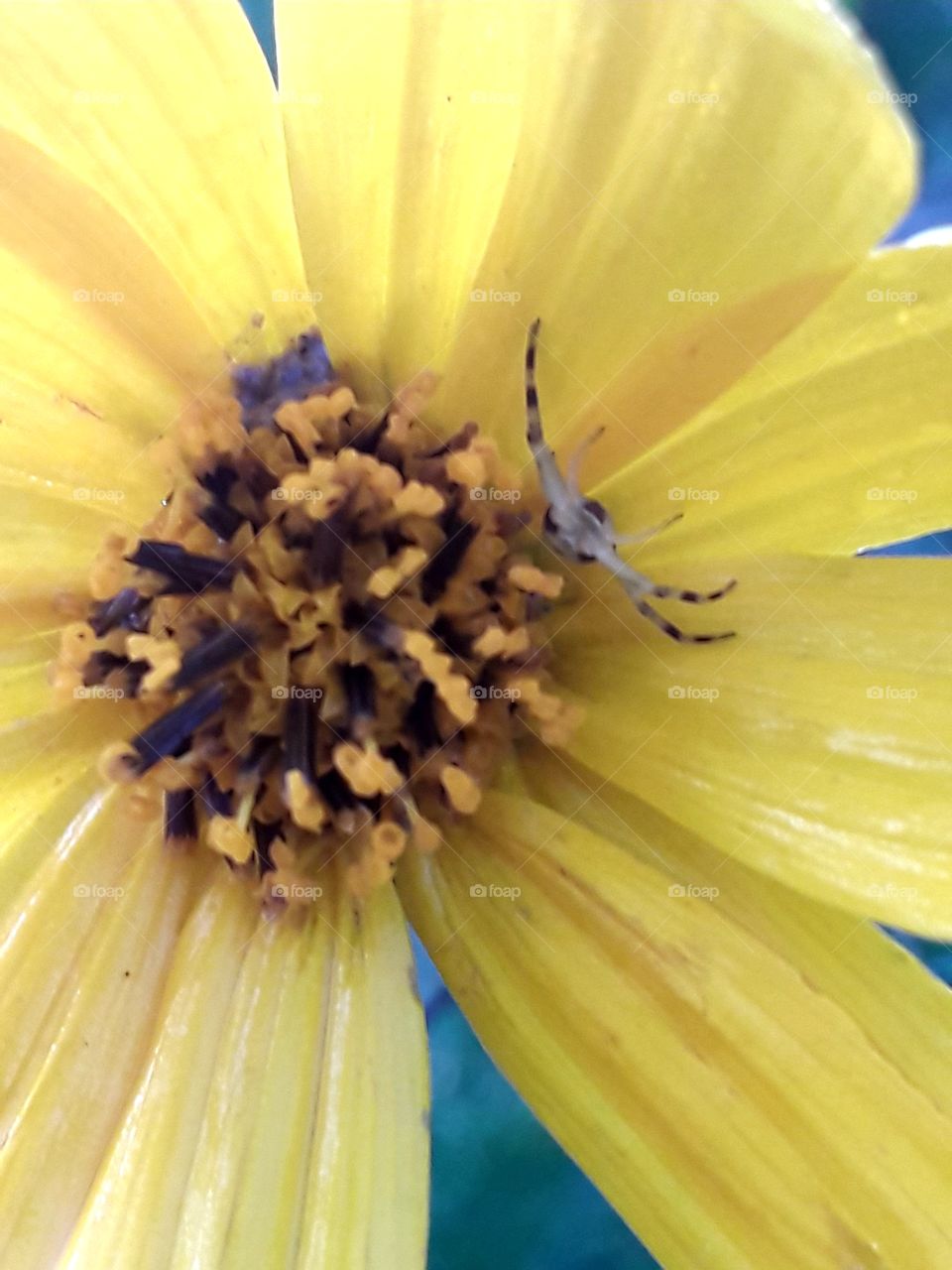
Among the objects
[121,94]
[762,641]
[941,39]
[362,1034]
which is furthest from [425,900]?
[941,39]

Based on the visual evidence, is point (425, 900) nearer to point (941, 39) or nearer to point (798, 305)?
point (798, 305)

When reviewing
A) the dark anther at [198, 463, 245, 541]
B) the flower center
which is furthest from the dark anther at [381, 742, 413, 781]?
the dark anther at [198, 463, 245, 541]

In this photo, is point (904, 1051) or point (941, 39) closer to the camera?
point (904, 1051)

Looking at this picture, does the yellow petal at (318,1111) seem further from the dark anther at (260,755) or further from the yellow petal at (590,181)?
the yellow petal at (590,181)

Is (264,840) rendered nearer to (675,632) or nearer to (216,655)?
(216,655)

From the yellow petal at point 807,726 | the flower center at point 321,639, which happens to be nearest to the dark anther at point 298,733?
the flower center at point 321,639

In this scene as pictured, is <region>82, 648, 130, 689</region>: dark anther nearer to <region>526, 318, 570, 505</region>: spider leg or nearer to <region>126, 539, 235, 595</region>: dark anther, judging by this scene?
<region>126, 539, 235, 595</region>: dark anther
